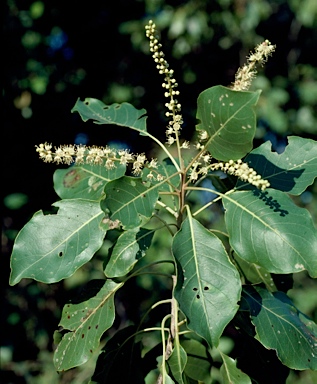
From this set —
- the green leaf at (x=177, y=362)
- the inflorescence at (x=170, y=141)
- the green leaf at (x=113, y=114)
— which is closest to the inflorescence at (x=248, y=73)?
the inflorescence at (x=170, y=141)

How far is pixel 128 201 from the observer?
3.86 ft

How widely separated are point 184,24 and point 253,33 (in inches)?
22.5

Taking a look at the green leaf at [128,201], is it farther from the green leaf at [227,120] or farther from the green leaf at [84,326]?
the green leaf at [84,326]

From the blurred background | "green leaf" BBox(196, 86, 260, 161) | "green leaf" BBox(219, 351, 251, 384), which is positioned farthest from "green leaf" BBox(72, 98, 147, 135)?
the blurred background

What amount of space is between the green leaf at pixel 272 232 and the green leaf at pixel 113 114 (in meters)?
0.39

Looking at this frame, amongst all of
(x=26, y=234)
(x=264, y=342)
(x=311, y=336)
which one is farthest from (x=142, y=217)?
(x=311, y=336)

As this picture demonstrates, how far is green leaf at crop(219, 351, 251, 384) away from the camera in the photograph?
1.37 meters

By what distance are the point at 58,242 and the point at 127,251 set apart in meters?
0.16

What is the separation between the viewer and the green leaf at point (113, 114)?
58.6 inches

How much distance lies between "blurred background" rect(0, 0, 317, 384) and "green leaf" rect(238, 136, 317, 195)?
7.20 feet

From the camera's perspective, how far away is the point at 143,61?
4.16 meters

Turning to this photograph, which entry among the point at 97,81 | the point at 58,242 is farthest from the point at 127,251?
the point at 97,81

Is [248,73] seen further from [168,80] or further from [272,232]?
[272,232]

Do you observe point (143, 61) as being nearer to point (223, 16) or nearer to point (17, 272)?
point (223, 16)
